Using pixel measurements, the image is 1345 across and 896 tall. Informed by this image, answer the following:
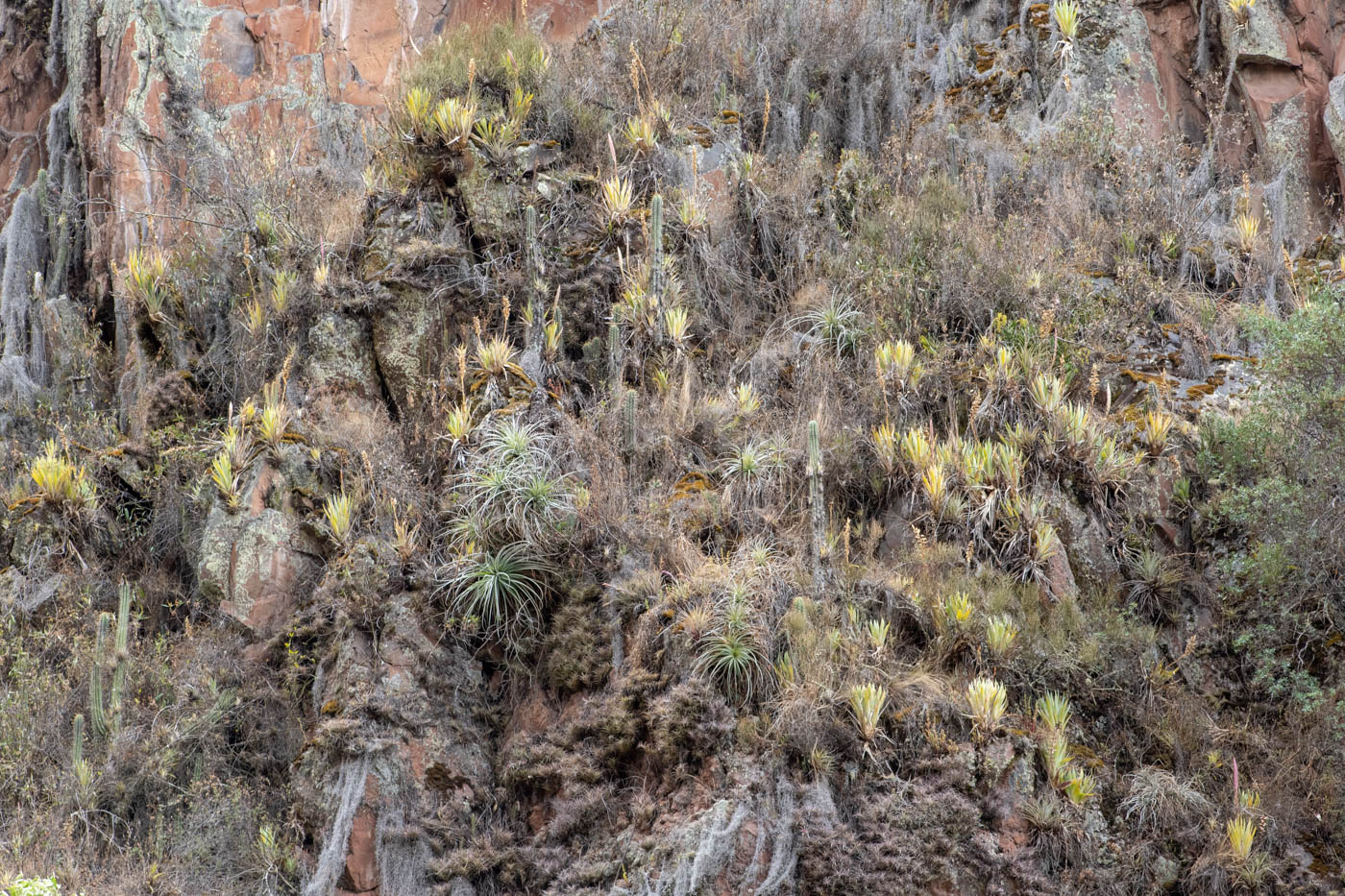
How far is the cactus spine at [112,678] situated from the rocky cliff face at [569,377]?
259mm

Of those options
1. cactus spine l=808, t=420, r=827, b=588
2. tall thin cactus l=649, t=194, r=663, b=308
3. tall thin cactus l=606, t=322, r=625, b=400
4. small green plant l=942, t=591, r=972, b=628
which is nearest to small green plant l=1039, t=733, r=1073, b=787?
small green plant l=942, t=591, r=972, b=628

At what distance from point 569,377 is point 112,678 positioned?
4.59m

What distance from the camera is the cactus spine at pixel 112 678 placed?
9.16 metres

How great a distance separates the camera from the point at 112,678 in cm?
947

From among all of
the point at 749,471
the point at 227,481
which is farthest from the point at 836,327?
the point at 227,481

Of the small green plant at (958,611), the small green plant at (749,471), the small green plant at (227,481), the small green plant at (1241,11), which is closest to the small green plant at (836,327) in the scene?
the small green plant at (749,471)

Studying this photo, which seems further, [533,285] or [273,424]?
[533,285]

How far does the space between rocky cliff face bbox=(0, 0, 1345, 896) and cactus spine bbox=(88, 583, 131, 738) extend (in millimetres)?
259

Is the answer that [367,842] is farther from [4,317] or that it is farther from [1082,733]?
[4,317]

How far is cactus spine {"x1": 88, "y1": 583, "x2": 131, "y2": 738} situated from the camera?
9156mm

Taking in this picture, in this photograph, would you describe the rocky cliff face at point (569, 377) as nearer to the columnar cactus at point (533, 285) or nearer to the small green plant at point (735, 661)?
the columnar cactus at point (533, 285)

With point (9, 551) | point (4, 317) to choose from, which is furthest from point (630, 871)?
point (4, 317)

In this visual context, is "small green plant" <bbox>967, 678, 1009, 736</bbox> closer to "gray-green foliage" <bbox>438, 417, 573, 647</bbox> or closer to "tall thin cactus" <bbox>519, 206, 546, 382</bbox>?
"gray-green foliage" <bbox>438, 417, 573, 647</bbox>

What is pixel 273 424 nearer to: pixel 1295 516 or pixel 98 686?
pixel 98 686
